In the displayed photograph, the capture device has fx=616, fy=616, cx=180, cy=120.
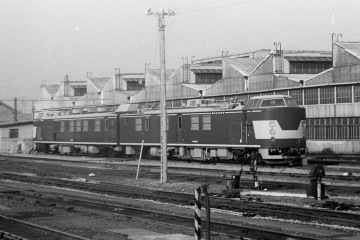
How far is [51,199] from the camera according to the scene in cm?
2239

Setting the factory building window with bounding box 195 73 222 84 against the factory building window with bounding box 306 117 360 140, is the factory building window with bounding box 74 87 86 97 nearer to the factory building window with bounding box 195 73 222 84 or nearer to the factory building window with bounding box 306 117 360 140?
the factory building window with bounding box 195 73 222 84

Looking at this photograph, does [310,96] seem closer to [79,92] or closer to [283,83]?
[283,83]

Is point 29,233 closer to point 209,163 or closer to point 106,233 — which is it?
point 106,233

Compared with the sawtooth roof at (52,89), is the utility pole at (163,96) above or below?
below

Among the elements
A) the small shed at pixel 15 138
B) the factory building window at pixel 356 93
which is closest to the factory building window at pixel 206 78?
the small shed at pixel 15 138

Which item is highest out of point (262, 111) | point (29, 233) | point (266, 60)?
point (266, 60)

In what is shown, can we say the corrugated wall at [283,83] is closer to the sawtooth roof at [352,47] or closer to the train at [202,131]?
the sawtooth roof at [352,47]

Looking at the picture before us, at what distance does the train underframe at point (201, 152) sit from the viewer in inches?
1330

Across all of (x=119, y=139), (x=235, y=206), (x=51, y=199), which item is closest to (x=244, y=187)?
(x=235, y=206)

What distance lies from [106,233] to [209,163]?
24.2 meters

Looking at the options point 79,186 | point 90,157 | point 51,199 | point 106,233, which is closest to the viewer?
point 106,233

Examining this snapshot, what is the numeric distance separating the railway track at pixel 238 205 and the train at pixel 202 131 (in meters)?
5.18

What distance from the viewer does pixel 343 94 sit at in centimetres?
4756

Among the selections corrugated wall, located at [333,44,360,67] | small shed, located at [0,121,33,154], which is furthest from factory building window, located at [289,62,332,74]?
small shed, located at [0,121,33,154]
